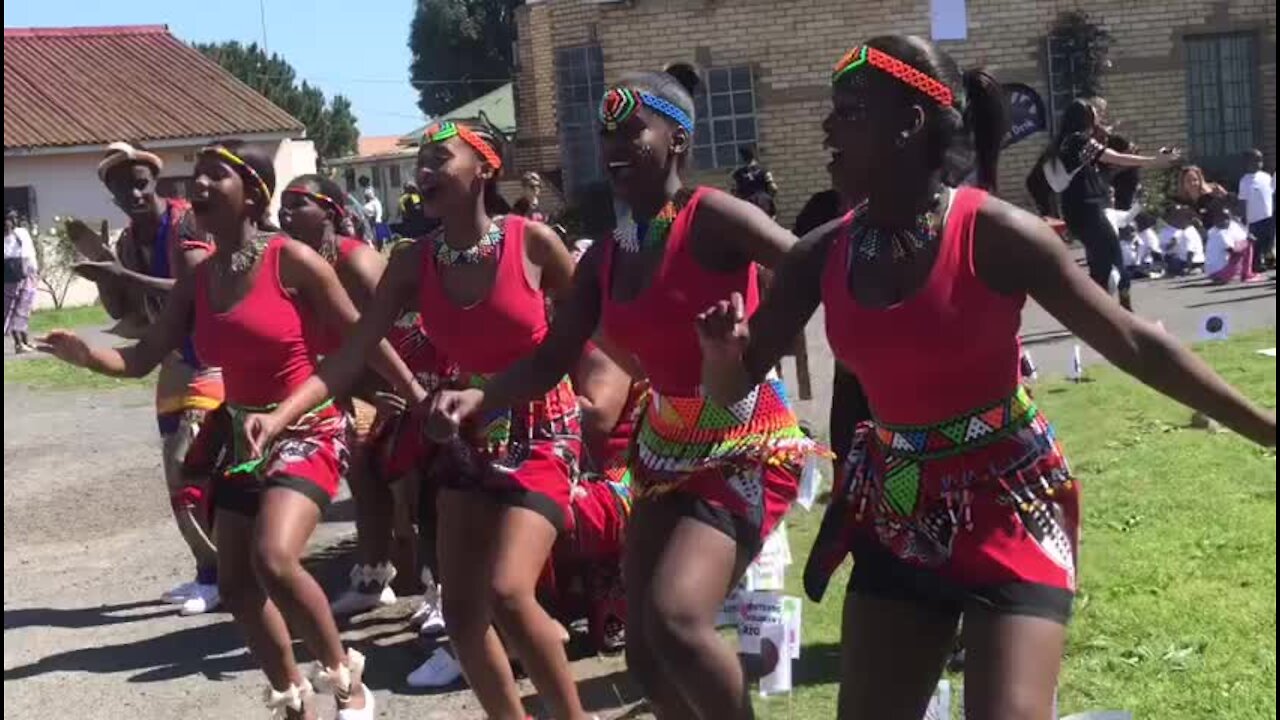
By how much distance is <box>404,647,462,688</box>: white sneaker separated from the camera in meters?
6.30

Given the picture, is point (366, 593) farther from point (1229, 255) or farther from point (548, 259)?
point (1229, 255)

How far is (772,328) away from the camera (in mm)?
3549

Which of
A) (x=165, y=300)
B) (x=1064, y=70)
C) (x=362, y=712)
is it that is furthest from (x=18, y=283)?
(x=362, y=712)

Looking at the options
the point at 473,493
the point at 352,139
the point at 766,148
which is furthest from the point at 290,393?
the point at 352,139

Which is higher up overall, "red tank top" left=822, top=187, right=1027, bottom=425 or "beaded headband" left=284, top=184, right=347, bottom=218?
A: "beaded headband" left=284, top=184, right=347, bottom=218

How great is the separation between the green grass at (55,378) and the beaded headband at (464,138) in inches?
501

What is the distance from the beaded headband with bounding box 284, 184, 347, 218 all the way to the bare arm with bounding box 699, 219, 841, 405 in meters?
3.83

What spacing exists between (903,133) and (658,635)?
1381 mm

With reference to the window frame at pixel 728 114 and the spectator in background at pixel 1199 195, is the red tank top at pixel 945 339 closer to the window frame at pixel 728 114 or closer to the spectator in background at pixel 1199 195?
the spectator in background at pixel 1199 195

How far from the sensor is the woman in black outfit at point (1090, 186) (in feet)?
40.3

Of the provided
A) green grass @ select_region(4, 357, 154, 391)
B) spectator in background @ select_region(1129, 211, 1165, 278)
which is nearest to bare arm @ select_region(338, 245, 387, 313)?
green grass @ select_region(4, 357, 154, 391)

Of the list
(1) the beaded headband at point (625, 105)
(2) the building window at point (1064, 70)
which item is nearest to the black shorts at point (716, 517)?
(1) the beaded headband at point (625, 105)

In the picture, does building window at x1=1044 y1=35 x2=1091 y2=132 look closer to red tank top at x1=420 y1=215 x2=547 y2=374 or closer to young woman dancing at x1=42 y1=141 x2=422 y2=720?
young woman dancing at x1=42 y1=141 x2=422 y2=720

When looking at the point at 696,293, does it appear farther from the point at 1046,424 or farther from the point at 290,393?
the point at 290,393
